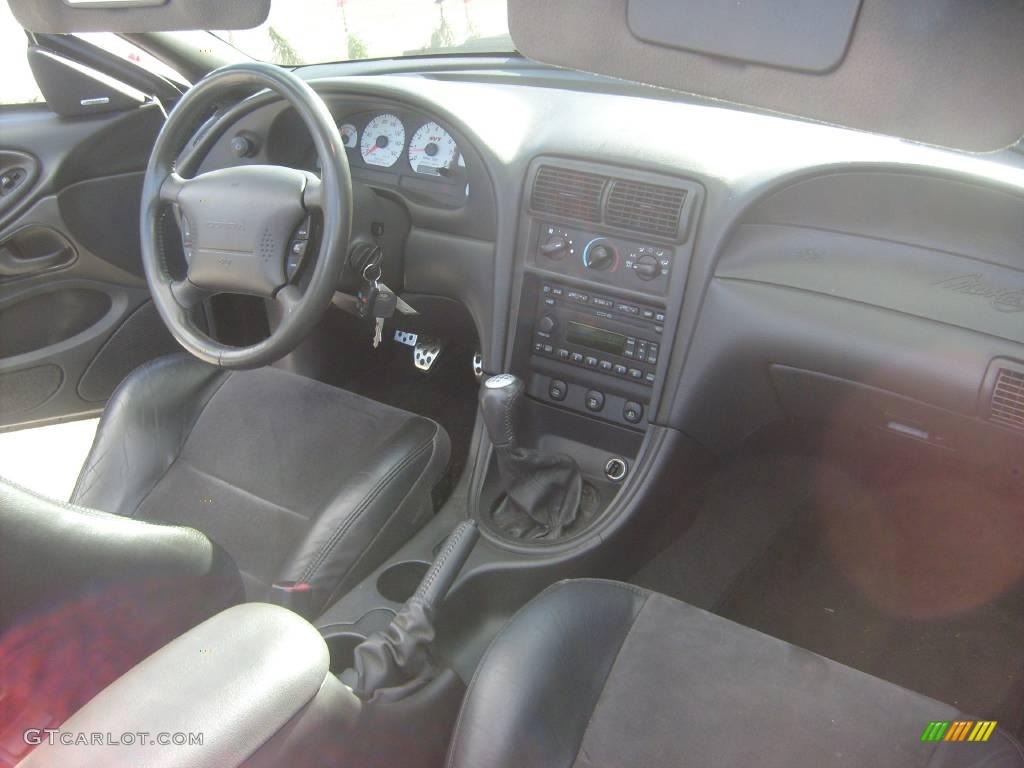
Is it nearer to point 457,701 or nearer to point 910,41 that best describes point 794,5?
point 910,41

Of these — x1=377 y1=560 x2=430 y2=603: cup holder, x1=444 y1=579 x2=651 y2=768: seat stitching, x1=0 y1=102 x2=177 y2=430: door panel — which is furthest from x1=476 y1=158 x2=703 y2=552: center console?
x1=0 y1=102 x2=177 y2=430: door panel

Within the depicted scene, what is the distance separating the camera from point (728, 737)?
1283mm

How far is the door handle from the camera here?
2498 mm

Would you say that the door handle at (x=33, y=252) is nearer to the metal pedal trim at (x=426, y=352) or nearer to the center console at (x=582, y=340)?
the metal pedal trim at (x=426, y=352)

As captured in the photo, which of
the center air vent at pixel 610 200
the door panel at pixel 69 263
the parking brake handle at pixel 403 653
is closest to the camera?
the parking brake handle at pixel 403 653

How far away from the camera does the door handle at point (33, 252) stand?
8.20ft

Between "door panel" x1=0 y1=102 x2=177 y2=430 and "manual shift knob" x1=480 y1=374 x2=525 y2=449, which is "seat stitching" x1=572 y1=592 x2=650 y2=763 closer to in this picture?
"manual shift knob" x1=480 y1=374 x2=525 y2=449

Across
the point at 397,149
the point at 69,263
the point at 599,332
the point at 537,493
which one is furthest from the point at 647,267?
the point at 69,263

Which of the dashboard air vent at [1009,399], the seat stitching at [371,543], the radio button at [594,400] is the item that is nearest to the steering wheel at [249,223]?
the seat stitching at [371,543]

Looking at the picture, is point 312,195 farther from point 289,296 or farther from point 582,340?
point 582,340

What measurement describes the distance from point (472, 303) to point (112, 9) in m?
1.02

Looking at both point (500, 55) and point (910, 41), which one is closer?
point (910, 41)

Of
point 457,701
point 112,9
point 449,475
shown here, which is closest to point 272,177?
point 112,9

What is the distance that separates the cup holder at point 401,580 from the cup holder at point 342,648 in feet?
0.42
